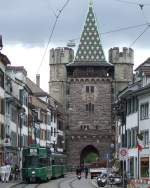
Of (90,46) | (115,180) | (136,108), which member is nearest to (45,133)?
(90,46)

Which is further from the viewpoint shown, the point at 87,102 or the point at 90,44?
the point at 90,44

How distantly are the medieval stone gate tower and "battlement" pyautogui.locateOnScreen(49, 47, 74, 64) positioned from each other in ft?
22.4

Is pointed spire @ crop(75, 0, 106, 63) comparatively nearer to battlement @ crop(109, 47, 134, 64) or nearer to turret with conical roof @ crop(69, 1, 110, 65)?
turret with conical roof @ crop(69, 1, 110, 65)

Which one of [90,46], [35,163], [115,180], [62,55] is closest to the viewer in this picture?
[115,180]

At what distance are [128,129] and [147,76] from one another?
279 inches

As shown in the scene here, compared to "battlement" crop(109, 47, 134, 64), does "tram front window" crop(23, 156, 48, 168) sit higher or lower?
lower

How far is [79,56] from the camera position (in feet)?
547

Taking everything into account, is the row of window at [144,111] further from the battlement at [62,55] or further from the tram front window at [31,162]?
the battlement at [62,55]

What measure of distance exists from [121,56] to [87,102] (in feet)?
59.2

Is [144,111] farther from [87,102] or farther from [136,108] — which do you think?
[87,102]

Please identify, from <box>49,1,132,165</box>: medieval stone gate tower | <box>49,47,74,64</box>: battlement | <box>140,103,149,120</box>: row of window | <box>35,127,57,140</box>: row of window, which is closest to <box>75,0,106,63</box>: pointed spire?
<box>49,1,132,165</box>: medieval stone gate tower

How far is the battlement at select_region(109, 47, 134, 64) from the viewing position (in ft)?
570

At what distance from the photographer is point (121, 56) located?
174 m

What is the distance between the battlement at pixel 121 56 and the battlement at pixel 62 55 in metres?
9.02
